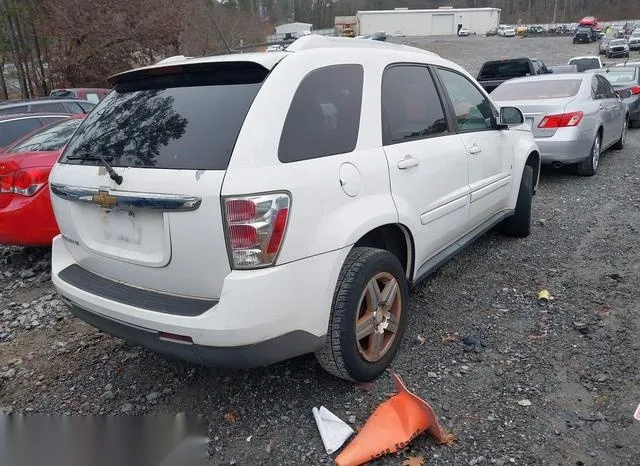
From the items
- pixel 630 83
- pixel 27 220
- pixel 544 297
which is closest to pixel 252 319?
pixel 544 297

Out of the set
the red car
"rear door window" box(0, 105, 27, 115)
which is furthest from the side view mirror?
"rear door window" box(0, 105, 27, 115)

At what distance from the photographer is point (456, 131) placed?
145 inches

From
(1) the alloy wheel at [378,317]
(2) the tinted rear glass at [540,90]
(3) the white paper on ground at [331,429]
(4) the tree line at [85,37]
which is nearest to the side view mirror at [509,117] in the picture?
(1) the alloy wheel at [378,317]

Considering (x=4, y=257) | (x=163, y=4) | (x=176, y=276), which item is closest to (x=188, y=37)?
(x=163, y=4)

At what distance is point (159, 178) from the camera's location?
227 cm

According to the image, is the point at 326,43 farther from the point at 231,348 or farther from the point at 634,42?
the point at 634,42

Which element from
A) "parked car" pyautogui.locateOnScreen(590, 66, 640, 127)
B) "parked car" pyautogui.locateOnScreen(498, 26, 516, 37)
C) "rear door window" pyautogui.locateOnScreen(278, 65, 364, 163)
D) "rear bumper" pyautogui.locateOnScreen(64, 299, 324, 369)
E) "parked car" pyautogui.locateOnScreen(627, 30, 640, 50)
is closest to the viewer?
"rear bumper" pyautogui.locateOnScreen(64, 299, 324, 369)

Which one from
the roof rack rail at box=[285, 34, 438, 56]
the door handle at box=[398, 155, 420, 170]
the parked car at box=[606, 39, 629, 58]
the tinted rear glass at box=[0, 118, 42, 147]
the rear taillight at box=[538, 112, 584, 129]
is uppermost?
the roof rack rail at box=[285, 34, 438, 56]

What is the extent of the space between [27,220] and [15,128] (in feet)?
10.9

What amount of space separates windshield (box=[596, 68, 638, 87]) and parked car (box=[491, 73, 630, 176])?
5.62m

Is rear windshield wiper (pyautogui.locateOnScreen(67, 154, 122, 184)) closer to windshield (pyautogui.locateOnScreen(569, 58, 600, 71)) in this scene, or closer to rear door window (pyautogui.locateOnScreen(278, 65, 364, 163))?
rear door window (pyautogui.locateOnScreen(278, 65, 364, 163))

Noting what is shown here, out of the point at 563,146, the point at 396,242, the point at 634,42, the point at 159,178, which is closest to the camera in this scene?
the point at 159,178

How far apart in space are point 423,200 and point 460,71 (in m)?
1.51

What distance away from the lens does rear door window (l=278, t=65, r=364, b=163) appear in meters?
2.39
